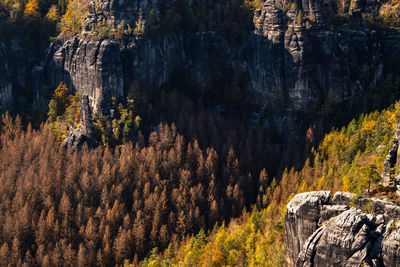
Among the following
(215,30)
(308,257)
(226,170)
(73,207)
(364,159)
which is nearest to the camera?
(308,257)

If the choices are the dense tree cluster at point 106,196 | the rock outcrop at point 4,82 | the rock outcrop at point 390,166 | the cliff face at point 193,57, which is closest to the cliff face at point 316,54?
the cliff face at point 193,57

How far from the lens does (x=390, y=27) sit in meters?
116

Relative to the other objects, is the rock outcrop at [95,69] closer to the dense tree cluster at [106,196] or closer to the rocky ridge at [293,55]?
the rocky ridge at [293,55]

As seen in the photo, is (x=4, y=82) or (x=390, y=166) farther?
(x=4, y=82)

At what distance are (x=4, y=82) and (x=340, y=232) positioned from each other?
93.4 m

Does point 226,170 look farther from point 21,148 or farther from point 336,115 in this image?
point 21,148

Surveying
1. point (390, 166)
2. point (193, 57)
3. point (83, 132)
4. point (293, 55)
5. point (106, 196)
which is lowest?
point (106, 196)

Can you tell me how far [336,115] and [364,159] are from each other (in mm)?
32359

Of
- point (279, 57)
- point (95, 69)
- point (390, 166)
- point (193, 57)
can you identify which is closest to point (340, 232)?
point (390, 166)

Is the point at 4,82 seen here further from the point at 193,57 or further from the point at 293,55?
the point at 293,55

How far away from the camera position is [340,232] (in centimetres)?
4850

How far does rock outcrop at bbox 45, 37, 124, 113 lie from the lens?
10844 cm

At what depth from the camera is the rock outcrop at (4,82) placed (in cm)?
11694

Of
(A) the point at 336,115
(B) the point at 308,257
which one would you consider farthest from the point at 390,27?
(B) the point at 308,257
